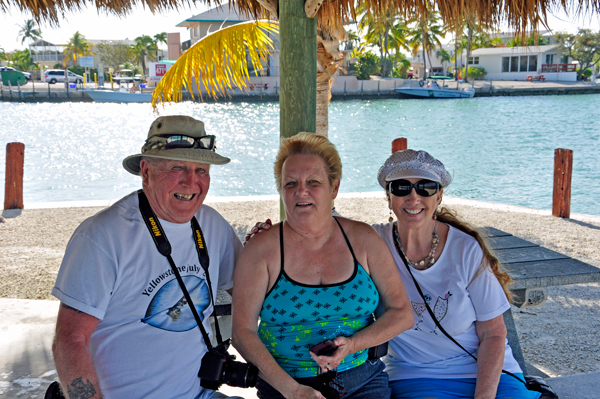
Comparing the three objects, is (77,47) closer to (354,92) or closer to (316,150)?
(354,92)

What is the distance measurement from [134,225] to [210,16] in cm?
4566

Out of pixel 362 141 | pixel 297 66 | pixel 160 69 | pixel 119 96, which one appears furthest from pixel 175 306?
pixel 119 96

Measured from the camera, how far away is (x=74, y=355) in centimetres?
189

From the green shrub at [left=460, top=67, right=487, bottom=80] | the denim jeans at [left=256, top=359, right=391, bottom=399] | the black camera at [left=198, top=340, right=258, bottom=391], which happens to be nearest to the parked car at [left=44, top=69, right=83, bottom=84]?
the green shrub at [left=460, top=67, right=487, bottom=80]

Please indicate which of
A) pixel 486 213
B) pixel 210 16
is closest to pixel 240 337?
pixel 486 213

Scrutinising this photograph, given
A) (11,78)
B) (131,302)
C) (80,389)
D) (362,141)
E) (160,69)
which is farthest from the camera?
(11,78)

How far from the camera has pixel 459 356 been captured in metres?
2.40

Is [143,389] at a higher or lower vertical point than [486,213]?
higher

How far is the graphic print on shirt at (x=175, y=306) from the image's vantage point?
2.09 m

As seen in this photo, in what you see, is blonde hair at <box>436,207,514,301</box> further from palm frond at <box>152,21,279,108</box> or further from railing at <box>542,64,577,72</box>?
railing at <box>542,64,577,72</box>

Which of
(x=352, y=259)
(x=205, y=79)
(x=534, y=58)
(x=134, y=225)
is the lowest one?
(x=352, y=259)

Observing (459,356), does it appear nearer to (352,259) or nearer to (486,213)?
(352,259)

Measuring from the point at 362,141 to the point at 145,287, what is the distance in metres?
25.0

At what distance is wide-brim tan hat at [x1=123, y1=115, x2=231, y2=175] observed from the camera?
220 centimetres
